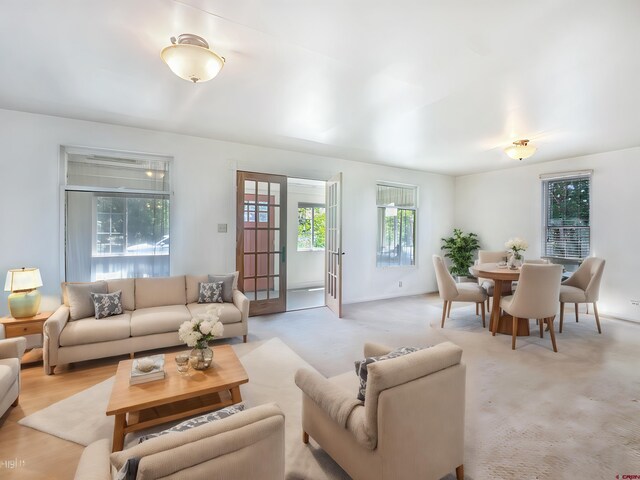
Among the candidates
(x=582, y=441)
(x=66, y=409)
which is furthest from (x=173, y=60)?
(x=582, y=441)

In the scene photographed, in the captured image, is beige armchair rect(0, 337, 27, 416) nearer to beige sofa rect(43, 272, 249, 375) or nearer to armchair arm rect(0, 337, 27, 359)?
armchair arm rect(0, 337, 27, 359)

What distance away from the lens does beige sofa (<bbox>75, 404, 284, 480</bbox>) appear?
82cm

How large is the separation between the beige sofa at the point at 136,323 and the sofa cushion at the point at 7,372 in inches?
22.2

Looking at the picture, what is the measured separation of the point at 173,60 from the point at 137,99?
53.9 inches

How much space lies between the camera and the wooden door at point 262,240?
455 cm

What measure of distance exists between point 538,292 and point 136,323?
434cm

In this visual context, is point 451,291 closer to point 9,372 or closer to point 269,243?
point 269,243

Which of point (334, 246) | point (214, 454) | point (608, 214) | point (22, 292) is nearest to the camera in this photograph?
point (214, 454)

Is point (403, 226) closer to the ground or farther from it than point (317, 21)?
closer to the ground

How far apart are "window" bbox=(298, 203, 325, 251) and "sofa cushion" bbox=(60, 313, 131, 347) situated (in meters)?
4.52

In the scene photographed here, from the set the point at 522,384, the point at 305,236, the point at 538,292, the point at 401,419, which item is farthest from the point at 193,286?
the point at 538,292

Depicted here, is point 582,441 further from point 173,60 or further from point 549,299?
point 173,60

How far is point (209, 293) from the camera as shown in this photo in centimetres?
378

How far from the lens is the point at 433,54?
2152mm
